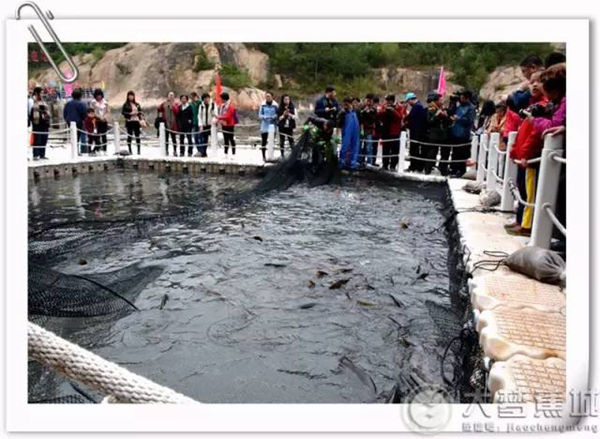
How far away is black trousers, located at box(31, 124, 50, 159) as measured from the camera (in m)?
12.8

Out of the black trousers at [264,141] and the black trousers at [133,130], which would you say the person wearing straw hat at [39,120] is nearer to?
the black trousers at [133,130]

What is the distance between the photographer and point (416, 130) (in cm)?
1180

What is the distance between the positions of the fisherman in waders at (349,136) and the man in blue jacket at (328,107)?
19 centimetres

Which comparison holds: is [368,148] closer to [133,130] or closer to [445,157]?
[445,157]

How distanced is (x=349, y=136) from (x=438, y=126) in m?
2.10

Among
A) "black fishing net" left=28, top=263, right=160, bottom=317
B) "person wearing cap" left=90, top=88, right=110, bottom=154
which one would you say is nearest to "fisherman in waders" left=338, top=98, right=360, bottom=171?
"person wearing cap" left=90, top=88, right=110, bottom=154

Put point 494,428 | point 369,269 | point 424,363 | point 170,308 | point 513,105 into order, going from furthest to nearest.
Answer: point 513,105 → point 369,269 → point 170,308 → point 424,363 → point 494,428

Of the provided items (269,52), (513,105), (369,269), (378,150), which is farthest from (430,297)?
(269,52)

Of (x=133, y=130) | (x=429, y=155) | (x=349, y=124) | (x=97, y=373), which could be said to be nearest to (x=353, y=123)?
(x=349, y=124)

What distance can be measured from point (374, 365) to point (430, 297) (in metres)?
1.49

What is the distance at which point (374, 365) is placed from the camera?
12.2 feet

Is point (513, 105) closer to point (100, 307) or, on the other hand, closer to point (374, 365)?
point (374, 365)

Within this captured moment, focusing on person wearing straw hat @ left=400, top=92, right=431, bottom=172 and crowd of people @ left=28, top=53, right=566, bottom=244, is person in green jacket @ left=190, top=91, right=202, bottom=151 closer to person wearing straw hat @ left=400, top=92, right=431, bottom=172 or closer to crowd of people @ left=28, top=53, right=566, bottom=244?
crowd of people @ left=28, top=53, right=566, bottom=244

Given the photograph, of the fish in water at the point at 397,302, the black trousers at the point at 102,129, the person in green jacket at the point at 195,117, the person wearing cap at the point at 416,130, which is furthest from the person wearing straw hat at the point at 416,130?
the black trousers at the point at 102,129
